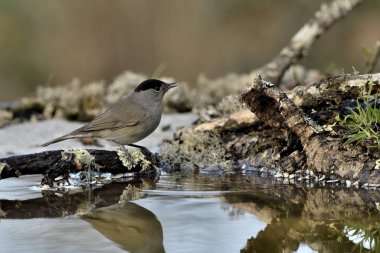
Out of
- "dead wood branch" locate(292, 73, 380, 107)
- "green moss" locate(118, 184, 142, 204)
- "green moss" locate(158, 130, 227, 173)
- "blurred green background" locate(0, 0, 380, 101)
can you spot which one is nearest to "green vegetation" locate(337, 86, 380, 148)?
"dead wood branch" locate(292, 73, 380, 107)

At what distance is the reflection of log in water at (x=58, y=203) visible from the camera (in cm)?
452

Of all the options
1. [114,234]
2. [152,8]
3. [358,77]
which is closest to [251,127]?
[358,77]

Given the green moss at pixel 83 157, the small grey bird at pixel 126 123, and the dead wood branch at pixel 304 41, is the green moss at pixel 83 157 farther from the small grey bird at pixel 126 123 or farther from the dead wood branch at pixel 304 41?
the dead wood branch at pixel 304 41

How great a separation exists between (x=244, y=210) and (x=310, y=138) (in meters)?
1.30

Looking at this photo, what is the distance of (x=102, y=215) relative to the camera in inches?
174

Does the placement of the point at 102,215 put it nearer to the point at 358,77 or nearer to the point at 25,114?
the point at 358,77

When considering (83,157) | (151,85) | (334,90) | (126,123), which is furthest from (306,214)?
(151,85)

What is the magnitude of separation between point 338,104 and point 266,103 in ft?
2.15

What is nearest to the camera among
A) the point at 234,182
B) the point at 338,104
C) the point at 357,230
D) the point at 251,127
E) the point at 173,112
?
the point at 357,230

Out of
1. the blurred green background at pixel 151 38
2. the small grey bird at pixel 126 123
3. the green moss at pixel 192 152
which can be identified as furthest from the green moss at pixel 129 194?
the blurred green background at pixel 151 38

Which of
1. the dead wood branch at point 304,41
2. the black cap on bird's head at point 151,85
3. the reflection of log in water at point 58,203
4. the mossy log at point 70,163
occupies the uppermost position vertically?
the dead wood branch at point 304,41

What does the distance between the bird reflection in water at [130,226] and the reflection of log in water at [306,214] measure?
522 millimetres

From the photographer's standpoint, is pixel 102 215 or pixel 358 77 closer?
pixel 102 215

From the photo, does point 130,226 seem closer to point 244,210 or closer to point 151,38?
point 244,210
